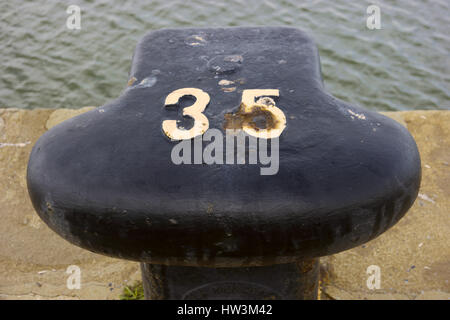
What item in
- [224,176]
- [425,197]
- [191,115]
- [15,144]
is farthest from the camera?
[15,144]

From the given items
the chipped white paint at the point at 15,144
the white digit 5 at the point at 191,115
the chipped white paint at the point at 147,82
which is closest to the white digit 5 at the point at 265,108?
the white digit 5 at the point at 191,115

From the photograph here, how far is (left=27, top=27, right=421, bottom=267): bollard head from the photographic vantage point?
145 centimetres

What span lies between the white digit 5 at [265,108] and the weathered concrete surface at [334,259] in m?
1.17

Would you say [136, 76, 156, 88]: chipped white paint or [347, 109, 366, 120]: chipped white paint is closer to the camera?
[347, 109, 366, 120]: chipped white paint

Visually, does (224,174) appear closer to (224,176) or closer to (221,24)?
(224,176)

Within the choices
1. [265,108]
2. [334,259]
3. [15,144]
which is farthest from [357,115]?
[15,144]

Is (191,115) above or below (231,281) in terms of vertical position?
above

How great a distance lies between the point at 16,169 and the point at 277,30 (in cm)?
195

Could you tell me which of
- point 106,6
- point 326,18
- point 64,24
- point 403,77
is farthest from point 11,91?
point 403,77

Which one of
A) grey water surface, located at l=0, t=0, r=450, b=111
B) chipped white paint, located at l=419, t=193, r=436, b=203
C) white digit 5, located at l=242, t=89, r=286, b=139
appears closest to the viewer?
white digit 5, located at l=242, t=89, r=286, b=139

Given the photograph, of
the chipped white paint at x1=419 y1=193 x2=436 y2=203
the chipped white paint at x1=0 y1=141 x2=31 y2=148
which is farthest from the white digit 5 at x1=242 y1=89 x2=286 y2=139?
the chipped white paint at x1=0 y1=141 x2=31 y2=148

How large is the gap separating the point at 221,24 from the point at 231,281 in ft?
13.4

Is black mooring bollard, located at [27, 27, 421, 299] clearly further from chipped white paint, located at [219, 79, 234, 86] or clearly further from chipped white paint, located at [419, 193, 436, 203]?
chipped white paint, located at [419, 193, 436, 203]

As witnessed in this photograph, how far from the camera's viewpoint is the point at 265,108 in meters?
1.65
